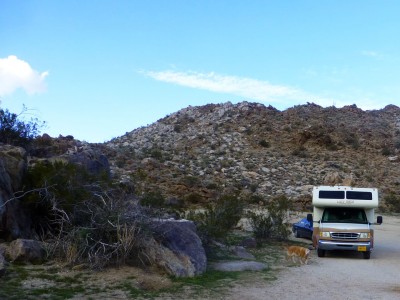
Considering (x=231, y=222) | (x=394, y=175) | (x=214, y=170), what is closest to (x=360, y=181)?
(x=394, y=175)

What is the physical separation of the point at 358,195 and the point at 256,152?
115ft

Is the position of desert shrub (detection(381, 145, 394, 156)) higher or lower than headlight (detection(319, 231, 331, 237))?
higher

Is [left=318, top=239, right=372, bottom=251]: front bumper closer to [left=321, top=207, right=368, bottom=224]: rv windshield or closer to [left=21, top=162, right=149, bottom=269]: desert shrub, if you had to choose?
[left=321, top=207, right=368, bottom=224]: rv windshield

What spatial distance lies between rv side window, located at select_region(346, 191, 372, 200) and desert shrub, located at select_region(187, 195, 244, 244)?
435 cm

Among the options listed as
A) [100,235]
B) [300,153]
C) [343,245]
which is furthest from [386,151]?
[100,235]

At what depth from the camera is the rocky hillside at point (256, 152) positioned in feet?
138

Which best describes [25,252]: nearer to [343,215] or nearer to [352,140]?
[343,215]

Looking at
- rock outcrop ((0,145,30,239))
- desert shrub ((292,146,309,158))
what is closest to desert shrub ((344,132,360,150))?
desert shrub ((292,146,309,158))

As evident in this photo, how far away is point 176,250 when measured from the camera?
13.8 metres

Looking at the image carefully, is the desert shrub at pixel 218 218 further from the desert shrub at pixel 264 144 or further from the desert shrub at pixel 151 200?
the desert shrub at pixel 264 144

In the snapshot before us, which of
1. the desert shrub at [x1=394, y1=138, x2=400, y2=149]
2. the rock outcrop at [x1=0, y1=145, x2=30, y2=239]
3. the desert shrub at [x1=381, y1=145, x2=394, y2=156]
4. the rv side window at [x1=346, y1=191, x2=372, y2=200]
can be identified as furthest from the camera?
the desert shrub at [x1=394, y1=138, x2=400, y2=149]

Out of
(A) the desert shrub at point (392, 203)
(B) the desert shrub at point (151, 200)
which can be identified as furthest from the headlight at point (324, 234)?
(A) the desert shrub at point (392, 203)

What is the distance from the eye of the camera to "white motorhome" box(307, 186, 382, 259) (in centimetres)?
1808

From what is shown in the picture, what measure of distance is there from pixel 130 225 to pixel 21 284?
10.0ft
